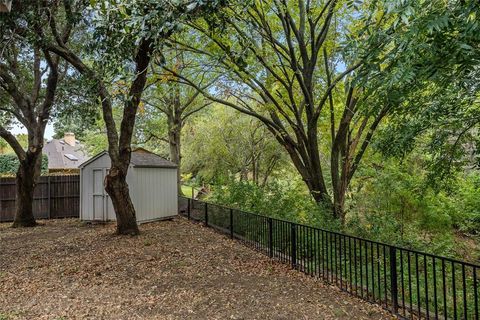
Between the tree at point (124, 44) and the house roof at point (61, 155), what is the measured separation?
24636 millimetres

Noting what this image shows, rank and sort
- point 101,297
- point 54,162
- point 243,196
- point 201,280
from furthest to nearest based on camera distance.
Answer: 1. point 54,162
2. point 243,196
3. point 201,280
4. point 101,297

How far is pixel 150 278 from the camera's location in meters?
4.74

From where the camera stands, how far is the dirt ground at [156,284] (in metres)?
3.61

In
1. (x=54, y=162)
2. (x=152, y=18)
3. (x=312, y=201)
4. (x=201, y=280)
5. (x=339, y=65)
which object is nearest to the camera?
(x=152, y=18)

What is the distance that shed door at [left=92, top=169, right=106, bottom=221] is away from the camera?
10.0 m

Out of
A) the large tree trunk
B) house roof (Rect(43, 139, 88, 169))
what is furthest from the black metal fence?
house roof (Rect(43, 139, 88, 169))

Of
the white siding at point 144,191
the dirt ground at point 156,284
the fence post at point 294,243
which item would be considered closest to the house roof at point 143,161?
the white siding at point 144,191

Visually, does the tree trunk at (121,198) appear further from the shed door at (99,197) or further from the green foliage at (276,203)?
the shed door at (99,197)

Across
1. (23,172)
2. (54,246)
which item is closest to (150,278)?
(54,246)

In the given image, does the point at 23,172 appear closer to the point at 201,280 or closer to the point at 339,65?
the point at 201,280

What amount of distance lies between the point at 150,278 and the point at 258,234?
248 cm

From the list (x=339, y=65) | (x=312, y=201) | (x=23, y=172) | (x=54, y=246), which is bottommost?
(x=54, y=246)

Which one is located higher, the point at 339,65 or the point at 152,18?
the point at 339,65

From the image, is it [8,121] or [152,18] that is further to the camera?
[8,121]
